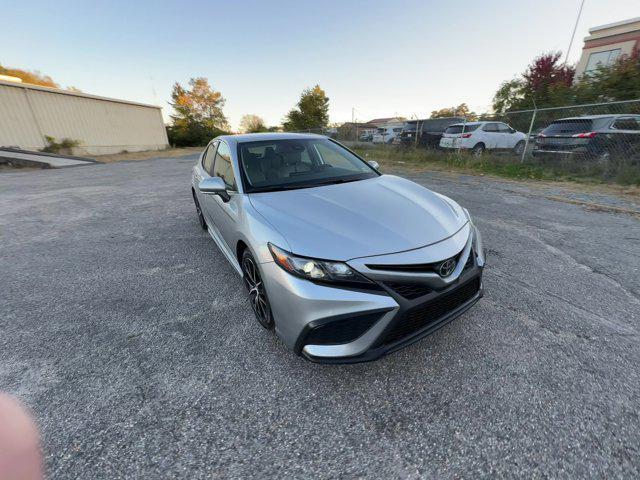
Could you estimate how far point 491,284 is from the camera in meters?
2.74

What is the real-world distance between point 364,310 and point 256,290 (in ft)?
3.24

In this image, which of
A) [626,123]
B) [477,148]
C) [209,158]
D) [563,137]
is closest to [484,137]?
[477,148]

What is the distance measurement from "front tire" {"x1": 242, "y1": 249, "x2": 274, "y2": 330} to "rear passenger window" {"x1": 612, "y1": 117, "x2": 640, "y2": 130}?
998 cm

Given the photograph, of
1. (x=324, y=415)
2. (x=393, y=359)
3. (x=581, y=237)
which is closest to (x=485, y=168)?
(x=581, y=237)

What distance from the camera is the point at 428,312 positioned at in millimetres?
1674

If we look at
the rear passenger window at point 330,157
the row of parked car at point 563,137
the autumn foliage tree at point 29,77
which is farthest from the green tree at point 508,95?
the autumn foliage tree at point 29,77

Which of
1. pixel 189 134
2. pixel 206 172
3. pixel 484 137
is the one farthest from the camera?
pixel 189 134

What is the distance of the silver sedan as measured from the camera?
1.55 m

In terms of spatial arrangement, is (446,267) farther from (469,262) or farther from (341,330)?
(341,330)

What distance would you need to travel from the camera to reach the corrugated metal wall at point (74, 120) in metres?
15.7

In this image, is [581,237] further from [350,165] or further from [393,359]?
[393,359]

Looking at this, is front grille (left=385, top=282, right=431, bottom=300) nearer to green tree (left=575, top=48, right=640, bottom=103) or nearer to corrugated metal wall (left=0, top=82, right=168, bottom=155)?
green tree (left=575, top=48, right=640, bottom=103)

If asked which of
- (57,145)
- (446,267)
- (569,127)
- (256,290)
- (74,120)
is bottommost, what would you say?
(256,290)

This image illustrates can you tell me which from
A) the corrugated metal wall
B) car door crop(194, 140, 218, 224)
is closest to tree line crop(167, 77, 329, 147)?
the corrugated metal wall
